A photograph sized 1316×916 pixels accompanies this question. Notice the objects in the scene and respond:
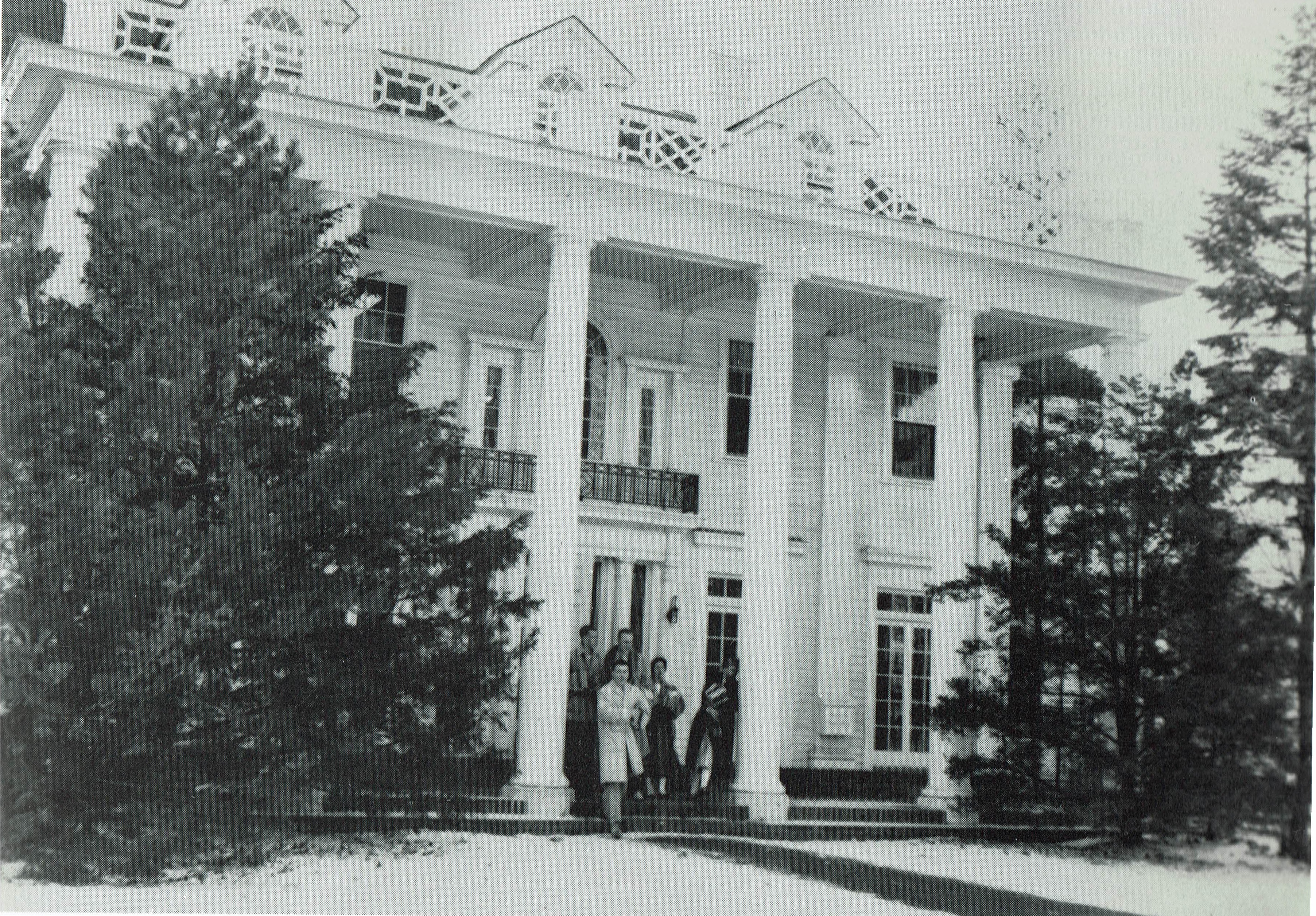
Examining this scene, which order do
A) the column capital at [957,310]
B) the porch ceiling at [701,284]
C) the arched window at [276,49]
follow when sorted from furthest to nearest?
the column capital at [957,310], the porch ceiling at [701,284], the arched window at [276,49]

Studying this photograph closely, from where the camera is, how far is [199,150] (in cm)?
1013

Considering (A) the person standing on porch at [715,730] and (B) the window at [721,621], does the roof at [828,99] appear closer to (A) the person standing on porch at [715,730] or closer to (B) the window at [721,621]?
(B) the window at [721,621]

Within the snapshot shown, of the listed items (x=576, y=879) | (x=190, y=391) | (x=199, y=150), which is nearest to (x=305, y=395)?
(x=190, y=391)

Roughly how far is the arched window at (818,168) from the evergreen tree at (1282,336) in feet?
17.7

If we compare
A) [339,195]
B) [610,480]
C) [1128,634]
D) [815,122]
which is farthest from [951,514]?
[339,195]

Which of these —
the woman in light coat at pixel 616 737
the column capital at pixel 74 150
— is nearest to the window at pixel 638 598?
the woman in light coat at pixel 616 737

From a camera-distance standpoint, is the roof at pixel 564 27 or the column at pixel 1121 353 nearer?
the roof at pixel 564 27

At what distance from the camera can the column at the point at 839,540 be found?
782 inches

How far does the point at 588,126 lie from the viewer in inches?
618

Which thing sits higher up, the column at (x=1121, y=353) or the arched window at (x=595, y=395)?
the column at (x=1121, y=353)

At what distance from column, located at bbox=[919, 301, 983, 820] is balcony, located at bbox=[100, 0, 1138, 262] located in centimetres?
142

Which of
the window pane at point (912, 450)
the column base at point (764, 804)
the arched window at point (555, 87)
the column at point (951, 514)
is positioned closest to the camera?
the column base at point (764, 804)

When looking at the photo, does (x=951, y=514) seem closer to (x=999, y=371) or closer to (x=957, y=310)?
(x=957, y=310)

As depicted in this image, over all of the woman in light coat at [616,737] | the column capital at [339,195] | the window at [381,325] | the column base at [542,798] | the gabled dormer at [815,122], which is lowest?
the column base at [542,798]
